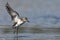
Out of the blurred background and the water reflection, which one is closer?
the water reflection

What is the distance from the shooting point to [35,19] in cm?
646

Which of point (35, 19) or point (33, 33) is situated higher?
point (35, 19)

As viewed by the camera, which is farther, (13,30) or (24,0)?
(24,0)

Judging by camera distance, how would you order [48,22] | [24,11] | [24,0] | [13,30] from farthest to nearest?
1. [24,0]
2. [24,11]
3. [48,22]
4. [13,30]

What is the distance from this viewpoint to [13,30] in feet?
18.0

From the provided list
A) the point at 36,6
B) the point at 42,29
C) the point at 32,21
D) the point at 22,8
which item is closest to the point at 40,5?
the point at 36,6

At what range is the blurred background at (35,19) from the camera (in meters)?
5.33

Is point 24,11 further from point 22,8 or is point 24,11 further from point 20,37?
point 20,37

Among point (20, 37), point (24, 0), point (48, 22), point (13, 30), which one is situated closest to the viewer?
point (20, 37)

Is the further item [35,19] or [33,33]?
[35,19]

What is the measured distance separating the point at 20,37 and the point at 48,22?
120 centimetres

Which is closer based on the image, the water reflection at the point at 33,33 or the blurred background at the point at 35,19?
the water reflection at the point at 33,33

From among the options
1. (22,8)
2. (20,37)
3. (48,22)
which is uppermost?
(22,8)

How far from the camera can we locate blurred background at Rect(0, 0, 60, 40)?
5332 millimetres
